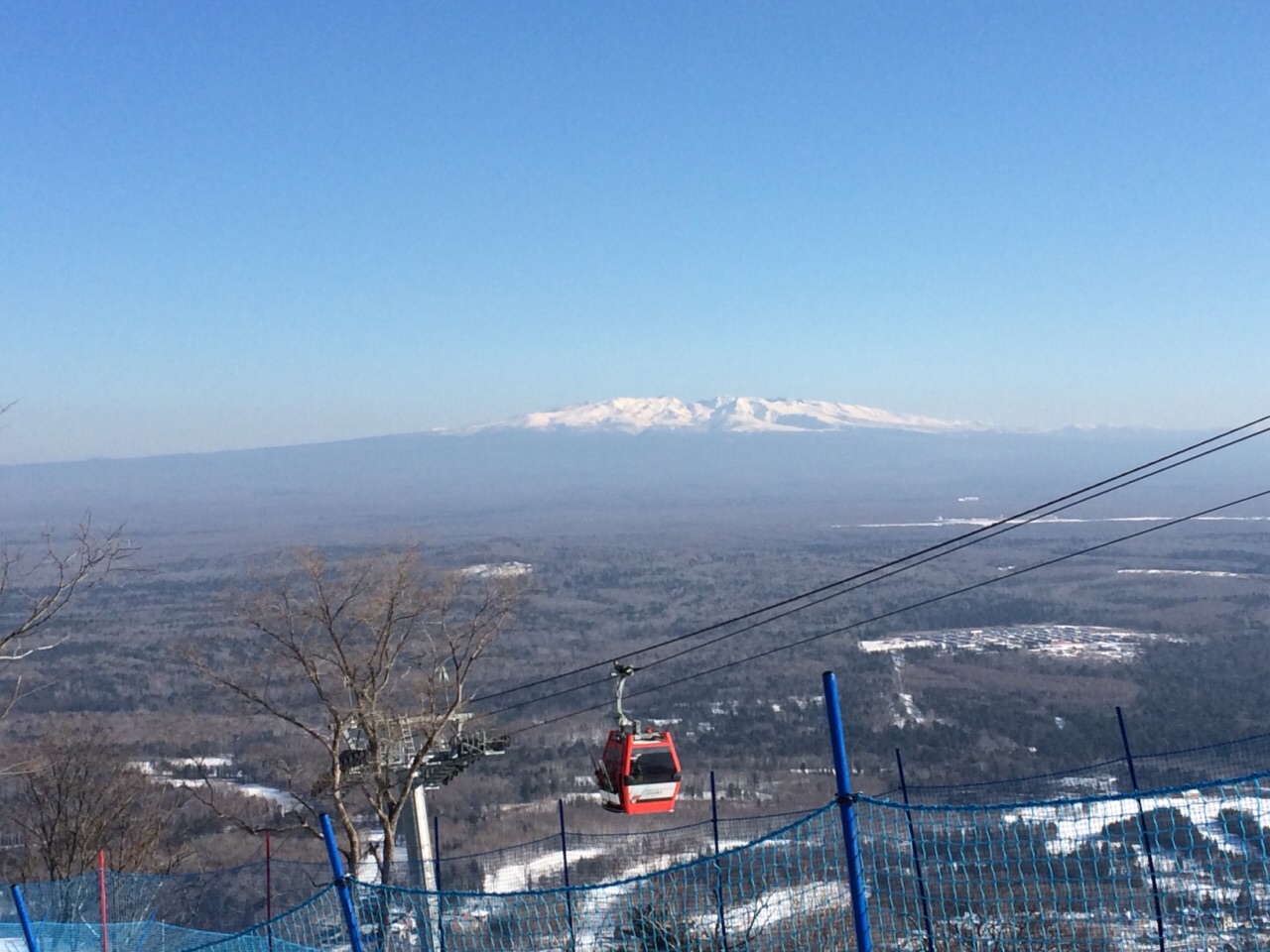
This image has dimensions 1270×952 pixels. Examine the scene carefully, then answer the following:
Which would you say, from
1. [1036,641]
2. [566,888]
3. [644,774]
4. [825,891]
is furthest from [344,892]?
[1036,641]

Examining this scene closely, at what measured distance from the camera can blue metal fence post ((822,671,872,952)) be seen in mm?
4398

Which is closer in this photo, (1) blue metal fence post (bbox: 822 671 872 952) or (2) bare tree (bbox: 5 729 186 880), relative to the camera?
(1) blue metal fence post (bbox: 822 671 872 952)

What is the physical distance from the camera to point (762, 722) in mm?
39156

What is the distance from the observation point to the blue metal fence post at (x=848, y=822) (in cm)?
440

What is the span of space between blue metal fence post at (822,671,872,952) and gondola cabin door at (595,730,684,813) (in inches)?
267

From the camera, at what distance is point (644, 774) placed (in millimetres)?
11250

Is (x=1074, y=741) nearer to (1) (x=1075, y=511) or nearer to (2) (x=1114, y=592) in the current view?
(2) (x=1114, y=592)

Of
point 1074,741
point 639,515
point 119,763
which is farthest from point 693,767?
point 639,515

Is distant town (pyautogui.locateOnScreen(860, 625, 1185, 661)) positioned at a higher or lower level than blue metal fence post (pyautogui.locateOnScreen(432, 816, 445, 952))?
lower

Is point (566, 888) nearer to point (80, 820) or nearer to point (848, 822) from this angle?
point (848, 822)

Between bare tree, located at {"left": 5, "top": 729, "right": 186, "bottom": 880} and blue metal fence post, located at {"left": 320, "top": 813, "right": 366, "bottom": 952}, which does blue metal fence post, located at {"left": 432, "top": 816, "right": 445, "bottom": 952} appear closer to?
blue metal fence post, located at {"left": 320, "top": 813, "right": 366, "bottom": 952}

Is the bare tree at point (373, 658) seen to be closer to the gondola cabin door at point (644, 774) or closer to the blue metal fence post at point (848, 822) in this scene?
the gondola cabin door at point (644, 774)

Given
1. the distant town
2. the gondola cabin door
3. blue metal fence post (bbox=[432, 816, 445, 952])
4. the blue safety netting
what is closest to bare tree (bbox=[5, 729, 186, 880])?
the blue safety netting

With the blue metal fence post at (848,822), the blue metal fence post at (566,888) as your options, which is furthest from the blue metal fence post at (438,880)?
the blue metal fence post at (848,822)
